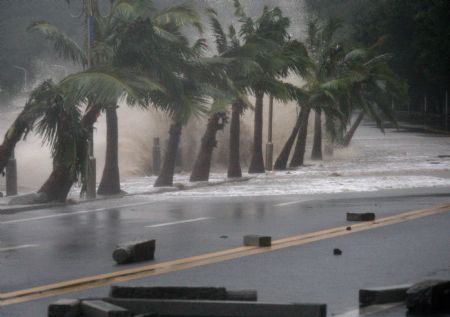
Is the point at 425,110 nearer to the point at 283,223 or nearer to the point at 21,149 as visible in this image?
the point at 21,149

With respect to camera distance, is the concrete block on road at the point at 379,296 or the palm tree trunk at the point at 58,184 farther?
the palm tree trunk at the point at 58,184

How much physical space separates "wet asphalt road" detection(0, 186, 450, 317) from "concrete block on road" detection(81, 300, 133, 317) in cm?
110

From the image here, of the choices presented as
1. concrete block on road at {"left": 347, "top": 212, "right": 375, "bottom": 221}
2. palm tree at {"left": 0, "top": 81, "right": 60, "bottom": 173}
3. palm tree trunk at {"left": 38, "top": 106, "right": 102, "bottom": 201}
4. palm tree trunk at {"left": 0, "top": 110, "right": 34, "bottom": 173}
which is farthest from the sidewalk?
concrete block on road at {"left": 347, "top": 212, "right": 375, "bottom": 221}

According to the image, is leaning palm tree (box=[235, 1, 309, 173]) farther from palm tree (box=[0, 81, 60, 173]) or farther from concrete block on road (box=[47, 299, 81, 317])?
concrete block on road (box=[47, 299, 81, 317])

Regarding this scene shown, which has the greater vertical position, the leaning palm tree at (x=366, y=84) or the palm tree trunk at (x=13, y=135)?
the leaning palm tree at (x=366, y=84)

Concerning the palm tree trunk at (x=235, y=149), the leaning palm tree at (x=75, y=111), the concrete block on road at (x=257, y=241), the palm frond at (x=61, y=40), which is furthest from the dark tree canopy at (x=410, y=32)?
the concrete block on road at (x=257, y=241)

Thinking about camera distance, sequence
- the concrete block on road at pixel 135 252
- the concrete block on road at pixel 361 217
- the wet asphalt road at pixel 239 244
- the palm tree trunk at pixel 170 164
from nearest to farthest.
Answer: the wet asphalt road at pixel 239 244 → the concrete block on road at pixel 135 252 → the concrete block on road at pixel 361 217 → the palm tree trunk at pixel 170 164

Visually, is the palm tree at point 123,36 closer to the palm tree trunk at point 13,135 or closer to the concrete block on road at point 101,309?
the palm tree trunk at point 13,135

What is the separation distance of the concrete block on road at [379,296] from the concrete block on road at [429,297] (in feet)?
1.11

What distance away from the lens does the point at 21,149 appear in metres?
45.7

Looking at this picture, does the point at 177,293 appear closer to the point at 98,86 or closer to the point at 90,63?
the point at 98,86

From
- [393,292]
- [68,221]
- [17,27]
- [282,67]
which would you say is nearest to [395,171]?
[282,67]

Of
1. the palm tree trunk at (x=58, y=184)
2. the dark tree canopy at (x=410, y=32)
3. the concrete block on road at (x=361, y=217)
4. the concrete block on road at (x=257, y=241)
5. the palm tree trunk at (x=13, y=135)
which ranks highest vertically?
the dark tree canopy at (x=410, y=32)

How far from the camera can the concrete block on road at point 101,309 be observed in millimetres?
8297
